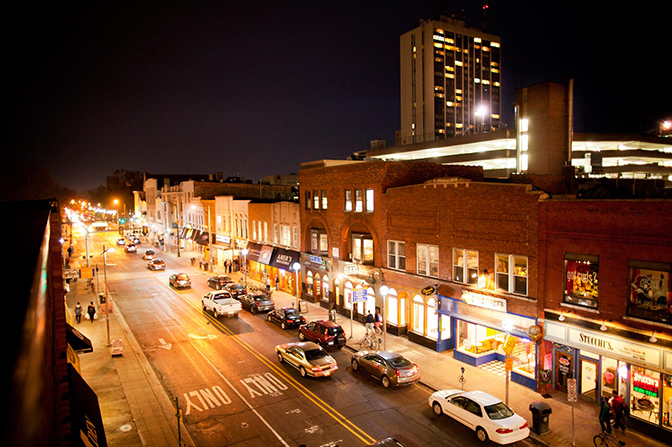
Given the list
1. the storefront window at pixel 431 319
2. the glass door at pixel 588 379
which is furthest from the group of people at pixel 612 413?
the storefront window at pixel 431 319

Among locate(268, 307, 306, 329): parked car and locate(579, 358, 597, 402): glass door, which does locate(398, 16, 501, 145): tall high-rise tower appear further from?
locate(579, 358, 597, 402): glass door

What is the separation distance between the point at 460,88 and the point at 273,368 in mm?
128815

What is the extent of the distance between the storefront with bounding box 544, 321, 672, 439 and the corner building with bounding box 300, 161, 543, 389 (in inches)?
54.3

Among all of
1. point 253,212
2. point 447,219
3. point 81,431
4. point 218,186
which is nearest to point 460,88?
→ point 218,186

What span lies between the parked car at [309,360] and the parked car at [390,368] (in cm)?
164

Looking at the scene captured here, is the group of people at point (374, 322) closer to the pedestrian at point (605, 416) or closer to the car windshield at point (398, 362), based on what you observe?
the car windshield at point (398, 362)

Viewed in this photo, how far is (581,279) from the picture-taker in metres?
18.5

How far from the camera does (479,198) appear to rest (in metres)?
22.8

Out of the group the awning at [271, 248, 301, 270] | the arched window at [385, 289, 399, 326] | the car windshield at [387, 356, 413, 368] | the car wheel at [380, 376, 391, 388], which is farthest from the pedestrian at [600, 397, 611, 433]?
the awning at [271, 248, 301, 270]

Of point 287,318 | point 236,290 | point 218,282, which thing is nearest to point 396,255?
point 287,318

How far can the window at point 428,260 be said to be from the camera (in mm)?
25875

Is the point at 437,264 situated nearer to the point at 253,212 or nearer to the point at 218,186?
the point at 253,212

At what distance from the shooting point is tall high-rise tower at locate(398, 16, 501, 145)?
125m

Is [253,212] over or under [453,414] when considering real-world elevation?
over
